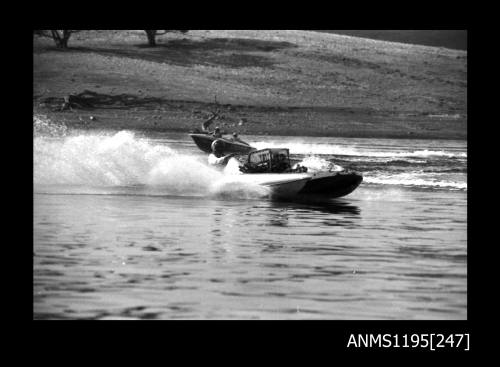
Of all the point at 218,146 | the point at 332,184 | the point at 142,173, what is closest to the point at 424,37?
the point at 218,146

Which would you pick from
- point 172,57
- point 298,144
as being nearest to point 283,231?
point 298,144

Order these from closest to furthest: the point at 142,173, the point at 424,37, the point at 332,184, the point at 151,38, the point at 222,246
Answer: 1. the point at 222,246
2. the point at 332,184
3. the point at 142,173
4. the point at 151,38
5. the point at 424,37

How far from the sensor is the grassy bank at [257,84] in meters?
69.9

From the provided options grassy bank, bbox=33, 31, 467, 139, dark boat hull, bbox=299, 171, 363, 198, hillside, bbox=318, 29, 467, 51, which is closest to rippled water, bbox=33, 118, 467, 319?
dark boat hull, bbox=299, 171, 363, 198

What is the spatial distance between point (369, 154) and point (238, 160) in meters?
22.0

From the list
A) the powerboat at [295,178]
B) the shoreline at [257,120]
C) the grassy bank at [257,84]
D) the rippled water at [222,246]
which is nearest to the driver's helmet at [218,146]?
the rippled water at [222,246]

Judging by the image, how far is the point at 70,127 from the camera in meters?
64.8

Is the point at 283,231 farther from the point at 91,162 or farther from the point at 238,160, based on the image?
the point at 91,162

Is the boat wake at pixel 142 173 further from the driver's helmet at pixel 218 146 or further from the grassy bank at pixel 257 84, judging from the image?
the grassy bank at pixel 257 84

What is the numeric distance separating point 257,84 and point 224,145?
3388 cm

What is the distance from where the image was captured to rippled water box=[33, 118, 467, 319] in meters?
16.4

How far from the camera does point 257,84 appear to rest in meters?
81.4

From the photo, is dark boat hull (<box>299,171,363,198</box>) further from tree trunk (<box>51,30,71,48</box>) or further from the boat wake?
tree trunk (<box>51,30,71,48</box>)

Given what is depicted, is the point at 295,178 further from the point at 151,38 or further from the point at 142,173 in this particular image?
the point at 151,38
